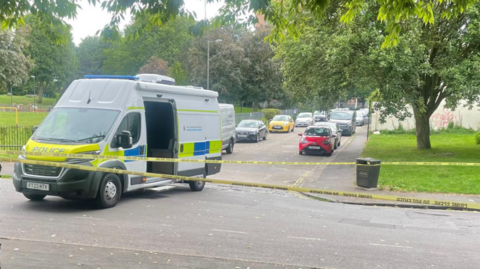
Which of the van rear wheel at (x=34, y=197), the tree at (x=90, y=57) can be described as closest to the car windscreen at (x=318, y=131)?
the van rear wheel at (x=34, y=197)

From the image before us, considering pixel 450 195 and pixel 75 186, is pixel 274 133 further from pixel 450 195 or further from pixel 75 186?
pixel 75 186

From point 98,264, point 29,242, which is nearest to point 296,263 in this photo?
point 98,264

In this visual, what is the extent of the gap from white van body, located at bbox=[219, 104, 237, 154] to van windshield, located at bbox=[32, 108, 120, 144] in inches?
563

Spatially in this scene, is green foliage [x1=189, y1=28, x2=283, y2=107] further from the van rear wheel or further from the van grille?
the van grille

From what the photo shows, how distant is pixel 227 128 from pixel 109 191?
50.6 feet

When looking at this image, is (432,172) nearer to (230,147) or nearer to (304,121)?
(230,147)

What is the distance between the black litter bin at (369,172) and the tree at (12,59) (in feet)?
133

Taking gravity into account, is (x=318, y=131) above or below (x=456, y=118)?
below

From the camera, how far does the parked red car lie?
79.9 feet

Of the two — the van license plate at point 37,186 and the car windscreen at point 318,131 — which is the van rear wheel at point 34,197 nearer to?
the van license plate at point 37,186

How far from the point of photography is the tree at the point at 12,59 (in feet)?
151

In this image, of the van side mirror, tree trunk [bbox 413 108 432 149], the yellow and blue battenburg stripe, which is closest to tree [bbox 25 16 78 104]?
tree trunk [bbox 413 108 432 149]

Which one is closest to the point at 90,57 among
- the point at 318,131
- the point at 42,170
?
the point at 318,131

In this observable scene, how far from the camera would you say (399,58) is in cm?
1806
